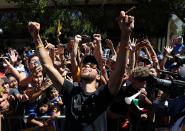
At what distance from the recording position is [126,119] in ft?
20.8

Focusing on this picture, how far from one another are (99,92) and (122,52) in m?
0.52

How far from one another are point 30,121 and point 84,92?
2.56 m

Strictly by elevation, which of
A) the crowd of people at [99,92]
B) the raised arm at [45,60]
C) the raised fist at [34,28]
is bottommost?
the crowd of people at [99,92]

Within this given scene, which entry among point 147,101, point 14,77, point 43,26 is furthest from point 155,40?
point 147,101

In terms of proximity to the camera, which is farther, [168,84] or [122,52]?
[168,84]

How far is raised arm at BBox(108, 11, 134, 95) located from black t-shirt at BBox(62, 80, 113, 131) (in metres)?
0.15

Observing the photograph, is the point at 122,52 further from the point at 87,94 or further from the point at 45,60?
the point at 45,60

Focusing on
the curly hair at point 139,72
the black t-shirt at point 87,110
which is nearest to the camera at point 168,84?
the black t-shirt at point 87,110

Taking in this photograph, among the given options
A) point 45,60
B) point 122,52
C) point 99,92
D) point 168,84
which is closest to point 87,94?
point 99,92

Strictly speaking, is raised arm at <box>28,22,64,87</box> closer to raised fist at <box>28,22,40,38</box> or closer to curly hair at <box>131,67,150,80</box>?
raised fist at <box>28,22,40,38</box>

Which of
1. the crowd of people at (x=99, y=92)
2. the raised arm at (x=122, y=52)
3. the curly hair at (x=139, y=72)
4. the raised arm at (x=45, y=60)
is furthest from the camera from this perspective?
the curly hair at (x=139, y=72)

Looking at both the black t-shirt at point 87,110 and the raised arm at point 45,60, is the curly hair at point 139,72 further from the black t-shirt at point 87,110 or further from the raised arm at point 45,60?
the raised arm at point 45,60

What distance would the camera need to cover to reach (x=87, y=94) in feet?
15.0

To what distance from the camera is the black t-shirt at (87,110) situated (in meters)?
4.44
